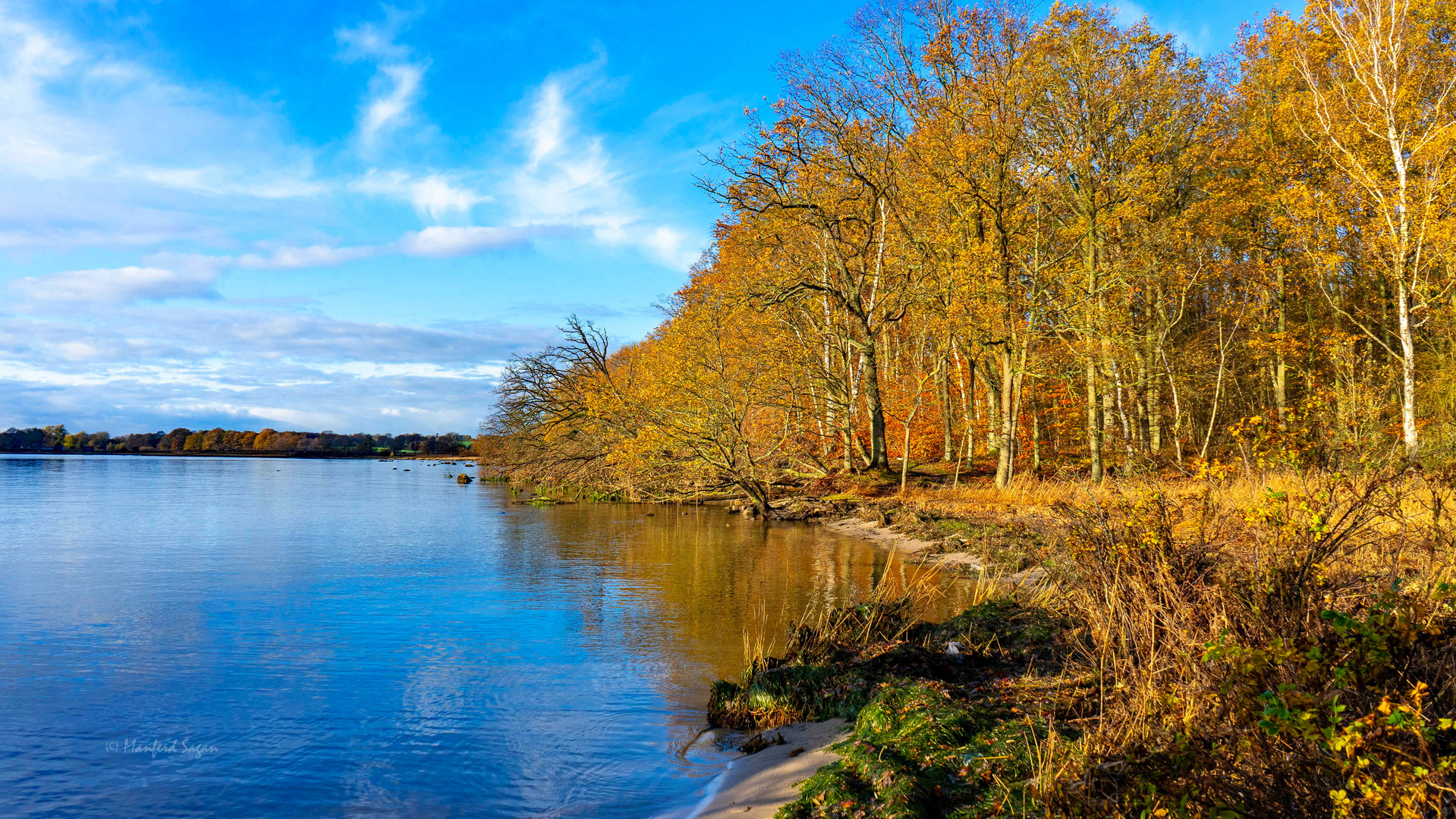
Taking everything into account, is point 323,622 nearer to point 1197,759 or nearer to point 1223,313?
point 1197,759

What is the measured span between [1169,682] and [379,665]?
9.23 meters

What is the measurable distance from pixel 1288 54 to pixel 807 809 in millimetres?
28735

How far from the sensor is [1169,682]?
4.99 metres

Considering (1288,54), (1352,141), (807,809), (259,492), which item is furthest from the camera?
(259,492)

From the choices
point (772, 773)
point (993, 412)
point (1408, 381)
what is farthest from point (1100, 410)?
point (772, 773)

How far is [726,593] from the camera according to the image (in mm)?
14734

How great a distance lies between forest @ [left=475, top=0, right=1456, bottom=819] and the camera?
4.32 metres

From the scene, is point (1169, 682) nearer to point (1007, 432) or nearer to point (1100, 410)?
point (1007, 432)

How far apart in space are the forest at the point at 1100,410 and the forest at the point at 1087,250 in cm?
15

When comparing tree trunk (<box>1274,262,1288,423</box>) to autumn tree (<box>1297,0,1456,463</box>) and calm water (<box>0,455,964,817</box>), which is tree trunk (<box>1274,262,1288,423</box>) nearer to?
autumn tree (<box>1297,0,1456,463</box>)

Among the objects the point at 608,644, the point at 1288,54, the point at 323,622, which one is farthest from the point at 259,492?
the point at 1288,54

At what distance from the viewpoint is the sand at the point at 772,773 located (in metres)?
5.96

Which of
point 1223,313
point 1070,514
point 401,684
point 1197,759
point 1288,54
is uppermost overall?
point 1288,54

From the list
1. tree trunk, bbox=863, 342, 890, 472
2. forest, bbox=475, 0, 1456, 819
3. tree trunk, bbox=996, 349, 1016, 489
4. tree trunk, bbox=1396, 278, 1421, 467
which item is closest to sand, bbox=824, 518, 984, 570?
forest, bbox=475, 0, 1456, 819
